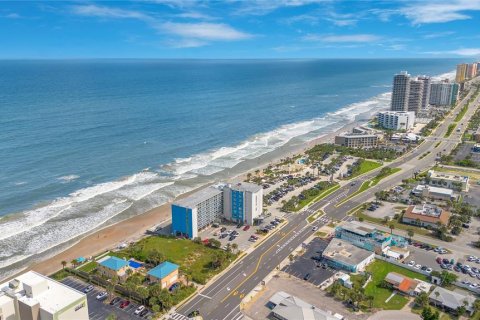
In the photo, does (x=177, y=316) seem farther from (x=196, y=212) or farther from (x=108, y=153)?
(x=108, y=153)

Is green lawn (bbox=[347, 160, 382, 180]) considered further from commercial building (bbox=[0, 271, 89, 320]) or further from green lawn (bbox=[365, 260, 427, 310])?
commercial building (bbox=[0, 271, 89, 320])

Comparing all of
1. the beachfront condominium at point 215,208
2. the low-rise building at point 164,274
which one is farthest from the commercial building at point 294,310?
the beachfront condominium at point 215,208

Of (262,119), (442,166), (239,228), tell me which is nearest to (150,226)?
(239,228)

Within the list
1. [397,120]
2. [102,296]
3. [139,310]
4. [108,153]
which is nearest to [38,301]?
[139,310]

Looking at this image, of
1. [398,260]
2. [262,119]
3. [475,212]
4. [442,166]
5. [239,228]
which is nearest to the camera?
[398,260]

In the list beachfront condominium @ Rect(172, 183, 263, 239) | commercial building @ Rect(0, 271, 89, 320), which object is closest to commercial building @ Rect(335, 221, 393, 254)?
beachfront condominium @ Rect(172, 183, 263, 239)

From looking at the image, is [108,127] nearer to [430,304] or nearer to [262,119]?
[262,119]

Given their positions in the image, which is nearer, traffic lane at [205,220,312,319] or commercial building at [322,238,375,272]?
traffic lane at [205,220,312,319]
